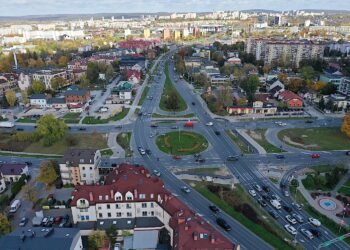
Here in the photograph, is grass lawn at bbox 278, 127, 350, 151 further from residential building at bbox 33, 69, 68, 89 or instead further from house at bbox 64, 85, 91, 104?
residential building at bbox 33, 69, 68, 89

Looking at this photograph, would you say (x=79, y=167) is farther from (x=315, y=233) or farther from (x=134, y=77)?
(x=134, y=77)

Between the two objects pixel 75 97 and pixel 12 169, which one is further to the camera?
pixel 75 97

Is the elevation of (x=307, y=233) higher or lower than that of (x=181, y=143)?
lower

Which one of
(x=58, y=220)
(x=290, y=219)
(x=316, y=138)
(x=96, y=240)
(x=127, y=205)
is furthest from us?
(x=316, y=138)

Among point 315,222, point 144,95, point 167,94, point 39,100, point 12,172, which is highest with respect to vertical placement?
point 39,100

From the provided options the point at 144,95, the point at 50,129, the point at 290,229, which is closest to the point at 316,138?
the point at 290,229

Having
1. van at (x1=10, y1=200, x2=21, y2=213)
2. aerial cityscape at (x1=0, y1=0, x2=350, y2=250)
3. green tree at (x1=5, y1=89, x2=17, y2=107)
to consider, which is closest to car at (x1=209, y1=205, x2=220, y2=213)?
aerial cityscape at (x1=0, y1=0, x2=350, y2=250)

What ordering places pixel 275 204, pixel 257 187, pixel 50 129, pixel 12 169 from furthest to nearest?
1. pixel 50 129
2. pixel 12 169
3. pixel 257 187
4. pixel 275 204

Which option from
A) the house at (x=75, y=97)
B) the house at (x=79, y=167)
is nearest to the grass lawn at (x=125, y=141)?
the house at (x=79, y=167)
